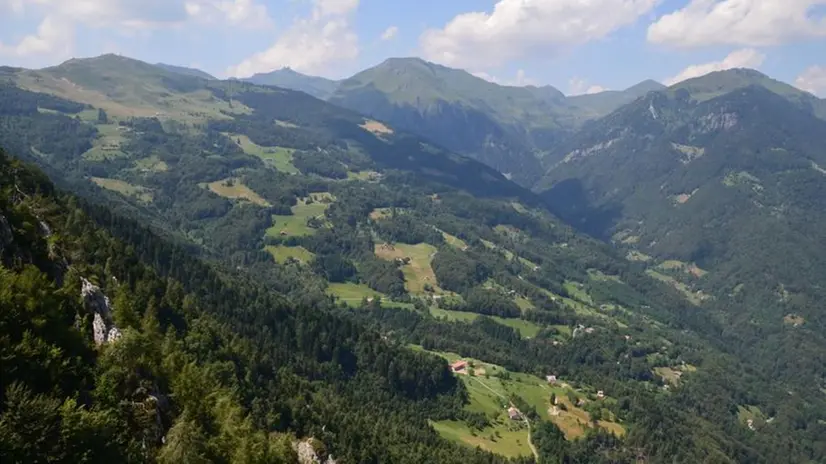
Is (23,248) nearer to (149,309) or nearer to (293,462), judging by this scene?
(149,309)

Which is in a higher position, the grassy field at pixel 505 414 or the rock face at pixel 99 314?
the rock face at pixel 99 314

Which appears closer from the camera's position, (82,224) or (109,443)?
(109,443)

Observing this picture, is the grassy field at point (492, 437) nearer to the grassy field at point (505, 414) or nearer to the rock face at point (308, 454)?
the grassy field at point (505, 414)

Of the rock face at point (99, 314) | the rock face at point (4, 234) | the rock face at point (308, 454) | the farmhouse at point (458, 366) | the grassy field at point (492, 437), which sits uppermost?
the rock face at point (4, 234)

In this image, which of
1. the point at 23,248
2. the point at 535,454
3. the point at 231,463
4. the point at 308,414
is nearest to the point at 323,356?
the point at 535,454

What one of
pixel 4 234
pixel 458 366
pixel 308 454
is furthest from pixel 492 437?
pixel 4 234

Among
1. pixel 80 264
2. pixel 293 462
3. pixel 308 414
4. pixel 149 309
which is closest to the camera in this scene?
pixel 293 462

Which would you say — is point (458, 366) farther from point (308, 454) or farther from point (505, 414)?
point (308, 454)

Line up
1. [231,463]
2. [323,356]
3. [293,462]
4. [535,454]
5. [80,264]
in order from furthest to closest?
[323,356] → [535,454] → [80,264] → [293,462] → [231,463]

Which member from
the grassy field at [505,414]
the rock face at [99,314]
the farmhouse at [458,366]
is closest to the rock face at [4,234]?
the rock face at [99,314]
